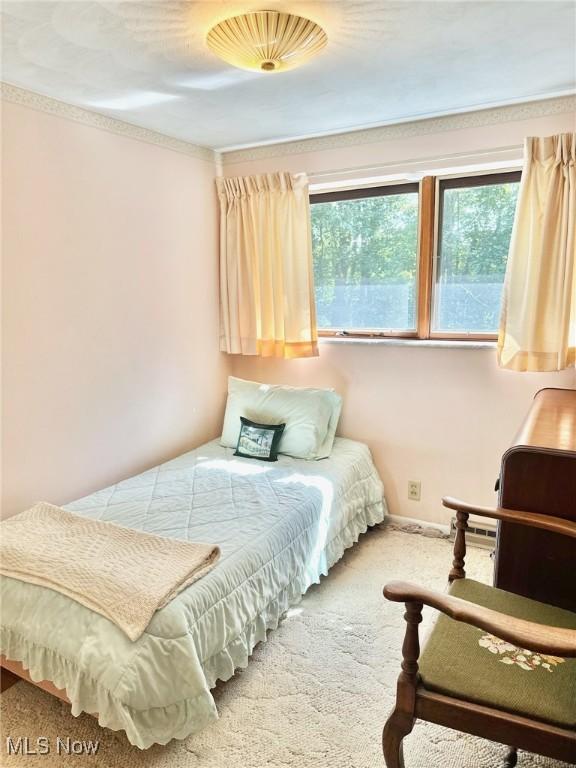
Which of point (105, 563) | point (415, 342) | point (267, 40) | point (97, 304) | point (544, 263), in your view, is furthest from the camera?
point (415, 342)

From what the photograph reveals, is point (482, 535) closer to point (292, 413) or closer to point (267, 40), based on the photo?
point (292, 413)

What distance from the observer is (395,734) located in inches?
52.8

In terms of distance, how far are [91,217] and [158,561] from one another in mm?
1772

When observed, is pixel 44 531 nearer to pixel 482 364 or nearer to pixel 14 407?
pixel 14 407

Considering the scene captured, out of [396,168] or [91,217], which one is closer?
[91,217]

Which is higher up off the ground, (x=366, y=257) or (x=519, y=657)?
(x=366, y=257)

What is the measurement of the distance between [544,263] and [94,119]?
7.72ft

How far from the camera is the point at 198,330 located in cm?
346

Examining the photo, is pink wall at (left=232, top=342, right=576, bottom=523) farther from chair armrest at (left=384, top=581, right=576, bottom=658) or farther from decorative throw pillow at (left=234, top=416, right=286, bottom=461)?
chair armrest at (left=384, top=581, right=576, bottom=658)

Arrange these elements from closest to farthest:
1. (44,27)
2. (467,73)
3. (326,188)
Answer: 1. (44,27)
2. (467,73)
3. (326,188)

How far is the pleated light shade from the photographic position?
1.70 meters

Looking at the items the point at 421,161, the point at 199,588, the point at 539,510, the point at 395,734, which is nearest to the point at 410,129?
the point at 421,161

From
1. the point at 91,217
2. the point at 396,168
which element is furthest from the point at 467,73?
the point at 91,217

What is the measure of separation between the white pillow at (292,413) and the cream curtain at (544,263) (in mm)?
1076
